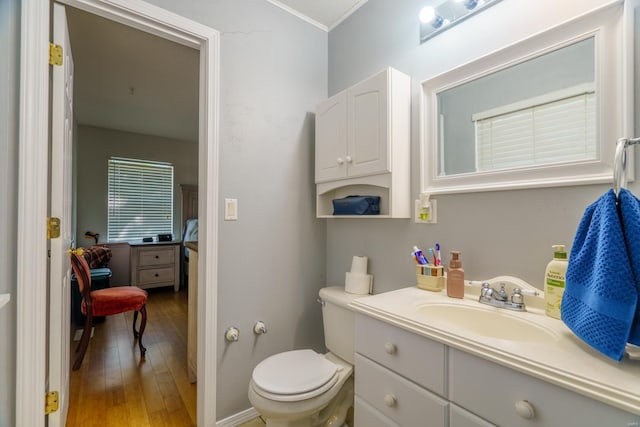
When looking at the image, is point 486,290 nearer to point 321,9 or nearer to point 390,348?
point 390,348

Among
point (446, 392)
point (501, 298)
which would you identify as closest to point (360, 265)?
point (501, 298)

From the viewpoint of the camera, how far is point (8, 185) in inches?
43.1

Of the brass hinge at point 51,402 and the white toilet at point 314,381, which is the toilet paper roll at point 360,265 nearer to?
the white toilet at point 314,381

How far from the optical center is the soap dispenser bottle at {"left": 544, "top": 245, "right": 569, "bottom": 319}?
0.93 m

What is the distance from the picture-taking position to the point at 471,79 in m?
1.27

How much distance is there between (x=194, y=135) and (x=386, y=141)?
3.98 m

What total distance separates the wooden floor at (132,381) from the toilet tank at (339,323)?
931mm

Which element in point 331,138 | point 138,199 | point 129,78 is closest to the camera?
point 331,138

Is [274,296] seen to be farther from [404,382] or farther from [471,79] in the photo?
[471,79]

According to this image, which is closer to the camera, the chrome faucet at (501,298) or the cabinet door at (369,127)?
the chrome faucet at (501,298)

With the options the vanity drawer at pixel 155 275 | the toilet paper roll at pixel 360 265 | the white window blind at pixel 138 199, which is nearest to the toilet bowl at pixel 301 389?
the toilet paper roll at pixel 360 265

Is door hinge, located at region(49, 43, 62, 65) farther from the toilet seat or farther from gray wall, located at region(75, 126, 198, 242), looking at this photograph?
gray wall, located at region(75, 126, 198, 242)

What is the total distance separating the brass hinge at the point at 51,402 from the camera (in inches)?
48.5

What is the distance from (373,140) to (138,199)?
14.0 ft
